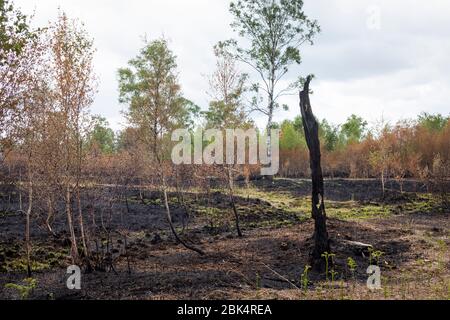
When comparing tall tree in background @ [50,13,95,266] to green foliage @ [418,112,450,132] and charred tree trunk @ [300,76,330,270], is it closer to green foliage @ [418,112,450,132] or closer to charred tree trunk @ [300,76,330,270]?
charred tree trunk @ [300,76,330,270]

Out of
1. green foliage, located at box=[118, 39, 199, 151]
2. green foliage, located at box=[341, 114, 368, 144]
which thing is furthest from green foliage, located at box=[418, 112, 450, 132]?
green foliage, located at box=[118, 39, 199, 151]

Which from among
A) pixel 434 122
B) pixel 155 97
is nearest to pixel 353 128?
pixel 434 122

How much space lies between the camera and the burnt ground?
883 cm

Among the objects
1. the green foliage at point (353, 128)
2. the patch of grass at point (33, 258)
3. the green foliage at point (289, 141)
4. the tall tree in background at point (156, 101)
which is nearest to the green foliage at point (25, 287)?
the patch of grass at point (33, 258)

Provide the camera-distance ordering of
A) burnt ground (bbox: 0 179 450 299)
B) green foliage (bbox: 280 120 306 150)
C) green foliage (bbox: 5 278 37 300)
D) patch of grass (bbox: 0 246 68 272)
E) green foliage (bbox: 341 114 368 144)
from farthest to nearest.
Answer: green foliage (bbox: 341 114 368 144)
green foliage (bbox: 280 120 306 150)
patch of grass (bbox: 0 246 68 272)
burnt ground (bbox: 0 179 450 299)
green foliage (bbox: 5 278 37 300)

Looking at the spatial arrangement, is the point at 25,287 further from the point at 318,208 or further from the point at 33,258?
the point at 33,258

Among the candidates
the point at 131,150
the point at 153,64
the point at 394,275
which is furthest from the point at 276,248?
the point at 131,150

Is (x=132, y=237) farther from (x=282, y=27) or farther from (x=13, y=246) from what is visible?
(x=282, y=27)

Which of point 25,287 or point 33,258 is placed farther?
point 33,258

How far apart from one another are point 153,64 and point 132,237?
657cm

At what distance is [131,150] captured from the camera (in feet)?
76.3

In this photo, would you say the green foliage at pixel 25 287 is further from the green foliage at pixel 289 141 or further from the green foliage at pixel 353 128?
the green foliage at pixel 353 128

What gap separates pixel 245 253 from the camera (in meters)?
13.3

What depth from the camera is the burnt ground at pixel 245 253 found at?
8.83 m
